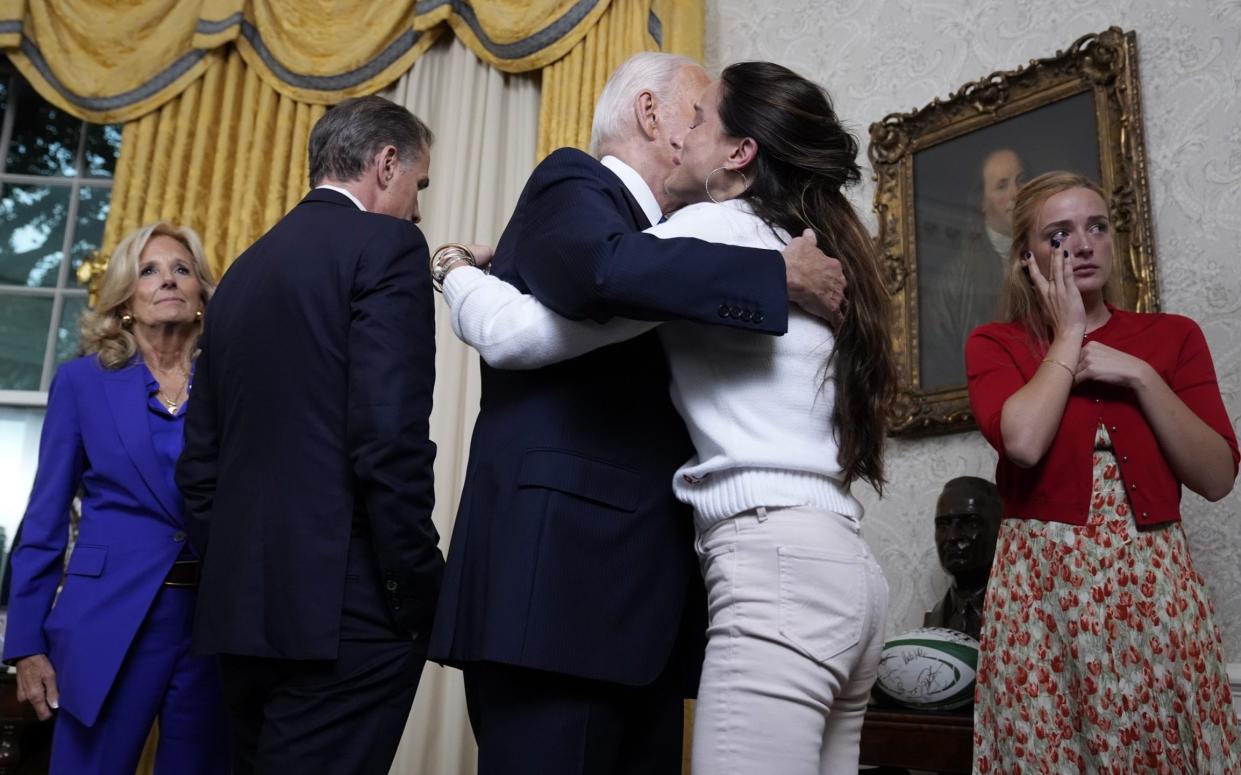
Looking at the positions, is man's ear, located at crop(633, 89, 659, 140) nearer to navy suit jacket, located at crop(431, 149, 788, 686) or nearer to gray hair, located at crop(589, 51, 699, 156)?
gray hair, located at crop(589, 51, 699, 156)

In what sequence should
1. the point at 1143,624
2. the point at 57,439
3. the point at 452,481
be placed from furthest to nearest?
the point at 452,481 < the point at 57,439 < the point at 1143,624

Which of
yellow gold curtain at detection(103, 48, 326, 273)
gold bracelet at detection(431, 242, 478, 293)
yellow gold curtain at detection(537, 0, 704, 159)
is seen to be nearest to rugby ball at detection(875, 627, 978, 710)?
gold bracelet at detection(431, 242, 478, 293)

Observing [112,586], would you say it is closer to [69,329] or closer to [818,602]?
[818,602]

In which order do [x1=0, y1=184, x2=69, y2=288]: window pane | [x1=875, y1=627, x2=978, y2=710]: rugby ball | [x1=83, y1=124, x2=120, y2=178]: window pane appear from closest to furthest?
[x1=875, y1=627, x2=978, y2=710]: rugby ball, [x1=0, y1=184, x2=69, y2=288]: window pane, [x1=83, y1=124, x2=120, y2=178]: window pane

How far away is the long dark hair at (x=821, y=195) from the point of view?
58.3 inches

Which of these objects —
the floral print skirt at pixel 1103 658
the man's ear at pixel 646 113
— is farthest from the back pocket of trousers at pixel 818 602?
the floral print skirt at pixel 1103 658

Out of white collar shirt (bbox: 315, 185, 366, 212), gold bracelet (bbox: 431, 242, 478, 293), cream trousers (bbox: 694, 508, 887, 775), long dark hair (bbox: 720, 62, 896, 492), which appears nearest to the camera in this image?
cream trousers (bbox: 694, 508, 887, 775)

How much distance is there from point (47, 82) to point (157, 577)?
3366 mm

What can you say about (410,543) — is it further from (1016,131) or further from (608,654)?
(1016,131)

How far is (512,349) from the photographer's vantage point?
147 centimetres

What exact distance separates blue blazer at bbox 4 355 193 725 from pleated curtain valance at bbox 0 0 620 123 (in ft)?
8.22

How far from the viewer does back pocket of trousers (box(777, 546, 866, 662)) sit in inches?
50.1

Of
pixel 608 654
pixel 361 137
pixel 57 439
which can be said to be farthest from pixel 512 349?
pixel 57 439

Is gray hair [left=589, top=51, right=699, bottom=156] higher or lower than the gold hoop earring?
higher
